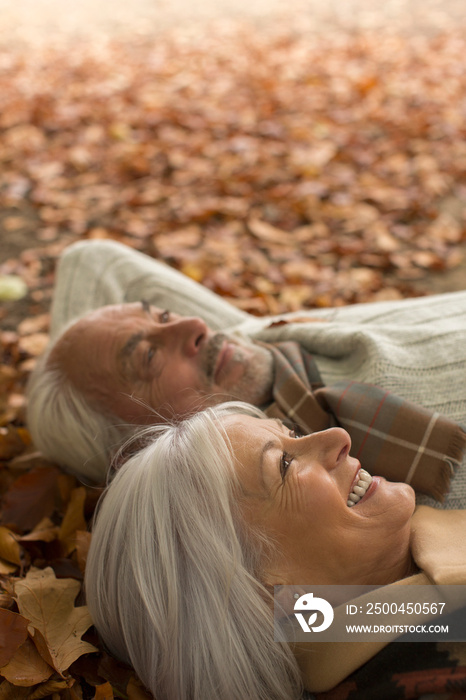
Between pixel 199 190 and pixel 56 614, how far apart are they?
392 cm

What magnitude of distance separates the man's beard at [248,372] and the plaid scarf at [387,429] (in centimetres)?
23

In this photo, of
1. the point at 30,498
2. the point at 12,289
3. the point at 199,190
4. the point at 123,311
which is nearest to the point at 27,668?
the point at 30,498

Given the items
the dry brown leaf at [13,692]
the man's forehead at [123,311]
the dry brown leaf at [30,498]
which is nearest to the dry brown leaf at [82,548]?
the dry brown leaf at [30,498]

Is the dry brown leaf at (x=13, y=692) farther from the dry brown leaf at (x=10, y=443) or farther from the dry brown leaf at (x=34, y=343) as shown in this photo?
the dry brown leaf at (x=34, y=343)

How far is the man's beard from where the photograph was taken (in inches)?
98.3

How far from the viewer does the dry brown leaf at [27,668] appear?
5.43 ft

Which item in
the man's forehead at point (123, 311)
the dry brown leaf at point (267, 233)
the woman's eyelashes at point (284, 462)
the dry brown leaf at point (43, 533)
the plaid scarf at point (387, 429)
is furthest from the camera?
the dry brown leaf at point (267, 233)

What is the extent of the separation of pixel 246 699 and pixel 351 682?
0.30 m

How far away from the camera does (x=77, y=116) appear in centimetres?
641

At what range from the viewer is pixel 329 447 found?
169 cm

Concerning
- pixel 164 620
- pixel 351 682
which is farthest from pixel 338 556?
pixel 164 620

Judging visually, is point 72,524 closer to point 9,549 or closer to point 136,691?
point 9,549

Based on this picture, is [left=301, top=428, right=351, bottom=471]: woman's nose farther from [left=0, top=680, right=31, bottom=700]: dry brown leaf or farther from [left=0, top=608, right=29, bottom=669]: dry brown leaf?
[left=0, top=680, right=31, bottom=700]: dry brown leaf

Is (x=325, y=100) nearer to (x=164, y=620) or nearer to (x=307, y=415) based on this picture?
(x=307, y=415)
